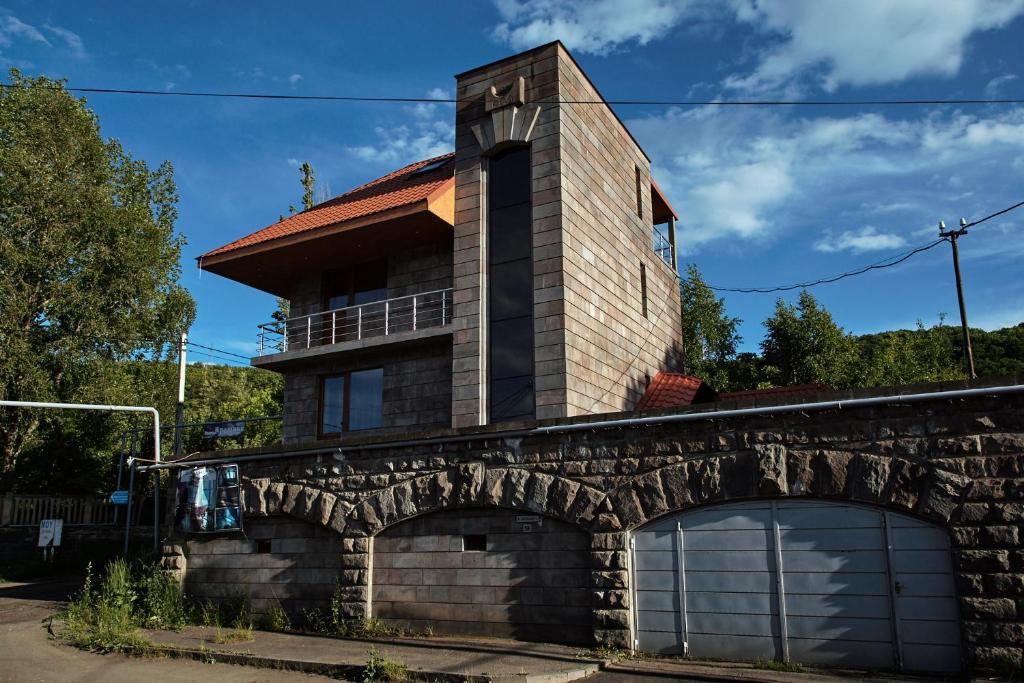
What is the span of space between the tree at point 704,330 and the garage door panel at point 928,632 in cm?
2633

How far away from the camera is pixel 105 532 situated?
24.7m

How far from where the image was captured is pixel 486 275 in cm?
1644

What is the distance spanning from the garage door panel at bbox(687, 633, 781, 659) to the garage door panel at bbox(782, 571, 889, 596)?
2.34 ft

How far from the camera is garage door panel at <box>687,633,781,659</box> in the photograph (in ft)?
31.1

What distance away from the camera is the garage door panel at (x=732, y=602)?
31.4ft

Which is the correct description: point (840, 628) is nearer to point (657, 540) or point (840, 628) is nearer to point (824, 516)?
point (824, 516)

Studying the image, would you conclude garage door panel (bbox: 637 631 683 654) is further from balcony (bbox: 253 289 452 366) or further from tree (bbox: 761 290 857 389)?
tree (bbox: 761 290 857 389)

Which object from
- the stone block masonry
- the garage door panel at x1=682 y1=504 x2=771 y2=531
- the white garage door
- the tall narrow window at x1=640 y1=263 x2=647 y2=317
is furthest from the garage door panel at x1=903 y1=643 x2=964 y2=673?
the tall narrow window at x1=640 y1=263 x2=647 y2=317

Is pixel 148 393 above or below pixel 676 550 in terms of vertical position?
above

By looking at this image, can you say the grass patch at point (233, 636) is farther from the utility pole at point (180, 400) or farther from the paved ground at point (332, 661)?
the utility pole at point (180, 400)

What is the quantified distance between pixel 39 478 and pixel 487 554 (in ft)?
78.5

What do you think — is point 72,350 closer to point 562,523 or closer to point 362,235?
point 362,235

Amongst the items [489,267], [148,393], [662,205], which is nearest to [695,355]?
[662,205]

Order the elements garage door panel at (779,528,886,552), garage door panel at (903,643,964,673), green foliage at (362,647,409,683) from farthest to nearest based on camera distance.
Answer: green foliage at (362,647,409,683), garage door panel at (779,528,886,552), garage door panel at (903,643,964,673)
